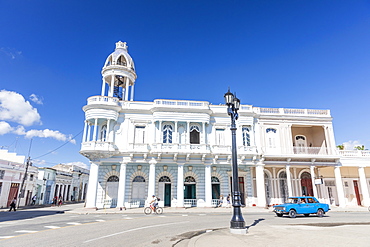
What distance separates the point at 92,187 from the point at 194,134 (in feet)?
37.3

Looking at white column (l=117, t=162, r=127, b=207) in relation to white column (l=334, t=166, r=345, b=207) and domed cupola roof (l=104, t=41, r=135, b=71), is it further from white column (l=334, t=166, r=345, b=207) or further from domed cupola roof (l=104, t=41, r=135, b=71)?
white column (l=334, t=166, r=345, b=207)

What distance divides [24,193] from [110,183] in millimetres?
17546

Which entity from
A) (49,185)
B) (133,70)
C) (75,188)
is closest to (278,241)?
(133,70)

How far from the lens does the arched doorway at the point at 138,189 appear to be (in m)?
23.8

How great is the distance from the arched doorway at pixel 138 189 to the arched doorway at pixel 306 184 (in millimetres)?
17867

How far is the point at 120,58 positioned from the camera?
28234 millimetres

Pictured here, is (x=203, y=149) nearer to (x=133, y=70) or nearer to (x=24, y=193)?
(x=133, y=70)

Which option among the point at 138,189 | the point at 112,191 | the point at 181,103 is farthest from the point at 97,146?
the point at 181,103

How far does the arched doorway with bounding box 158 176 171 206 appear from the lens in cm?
2416

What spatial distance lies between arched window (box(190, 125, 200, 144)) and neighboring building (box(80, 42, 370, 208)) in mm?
107

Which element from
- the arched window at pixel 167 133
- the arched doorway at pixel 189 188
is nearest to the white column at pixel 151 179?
the arched window at pixel 167 133

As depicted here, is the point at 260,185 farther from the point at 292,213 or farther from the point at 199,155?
the point at 292,213

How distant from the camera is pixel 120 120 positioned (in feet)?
81.2

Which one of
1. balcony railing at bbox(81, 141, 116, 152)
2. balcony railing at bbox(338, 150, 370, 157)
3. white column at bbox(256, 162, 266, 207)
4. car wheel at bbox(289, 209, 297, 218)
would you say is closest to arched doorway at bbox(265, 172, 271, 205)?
white column at bbox(256, 162, 266, 207)
